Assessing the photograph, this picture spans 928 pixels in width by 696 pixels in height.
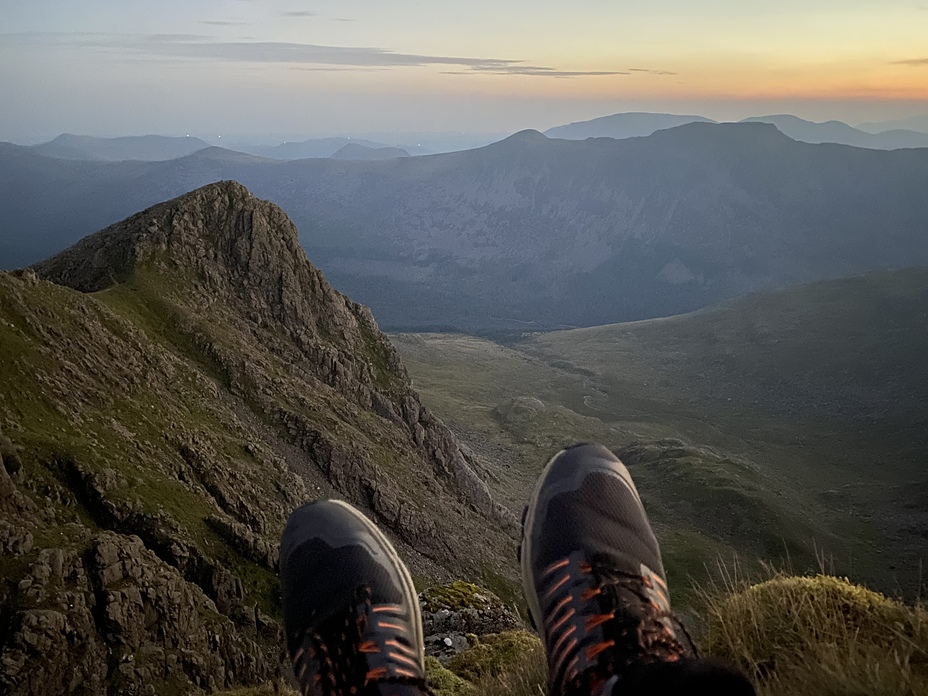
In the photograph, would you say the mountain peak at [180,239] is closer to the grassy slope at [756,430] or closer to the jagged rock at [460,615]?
the jagged rock at [460,615]

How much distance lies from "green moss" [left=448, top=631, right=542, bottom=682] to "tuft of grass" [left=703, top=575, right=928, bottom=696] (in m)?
3.42

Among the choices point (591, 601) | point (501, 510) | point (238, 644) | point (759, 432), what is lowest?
point (759, 432)

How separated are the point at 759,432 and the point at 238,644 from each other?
481 feet

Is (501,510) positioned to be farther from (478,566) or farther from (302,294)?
(302,294)

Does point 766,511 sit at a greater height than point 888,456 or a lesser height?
greater

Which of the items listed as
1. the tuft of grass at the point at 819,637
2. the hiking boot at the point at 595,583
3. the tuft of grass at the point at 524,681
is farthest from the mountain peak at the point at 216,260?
the tuft of grass at the point at 819,637

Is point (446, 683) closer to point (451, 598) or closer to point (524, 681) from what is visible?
point (524, 681)

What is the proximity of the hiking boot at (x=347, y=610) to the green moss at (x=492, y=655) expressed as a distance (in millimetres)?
2710

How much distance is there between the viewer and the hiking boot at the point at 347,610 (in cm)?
477

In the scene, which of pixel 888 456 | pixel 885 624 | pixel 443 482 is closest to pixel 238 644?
pixel 885 624

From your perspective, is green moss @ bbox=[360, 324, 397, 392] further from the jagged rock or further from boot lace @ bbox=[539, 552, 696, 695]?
boot lace @ bbox=[539, 552, 696, 695]

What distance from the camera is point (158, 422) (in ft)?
99.3

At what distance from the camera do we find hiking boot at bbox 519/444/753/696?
166 inches

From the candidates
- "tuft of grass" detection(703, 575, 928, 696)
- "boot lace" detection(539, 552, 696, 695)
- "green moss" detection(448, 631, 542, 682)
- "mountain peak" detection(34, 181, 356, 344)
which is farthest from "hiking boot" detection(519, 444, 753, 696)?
"mountain peak" detection(34, 181, 356, 344)
